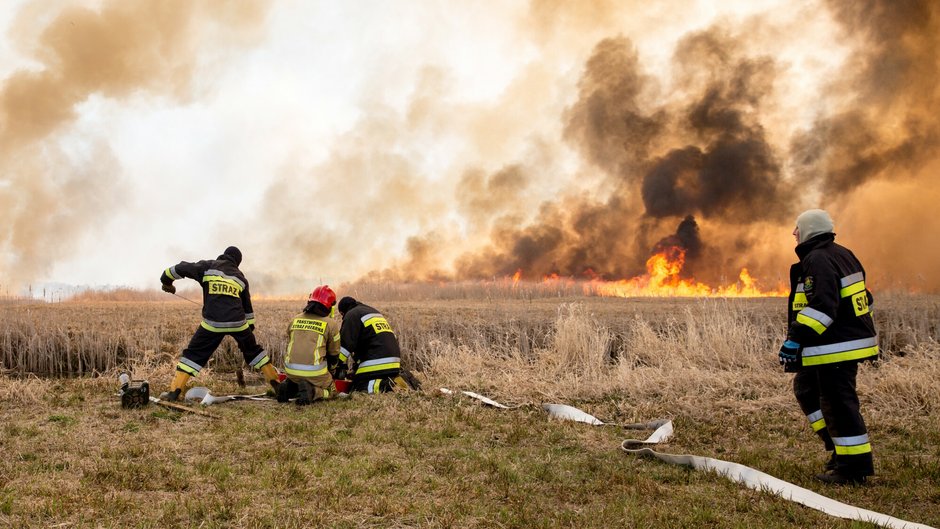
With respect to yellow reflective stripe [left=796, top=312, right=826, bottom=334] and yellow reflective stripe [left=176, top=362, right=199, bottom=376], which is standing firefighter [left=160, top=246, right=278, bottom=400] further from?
yellow reflective stripe [left=796, top=312, right=826, bottom=334]

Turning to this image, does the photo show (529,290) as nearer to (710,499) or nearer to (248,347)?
(248,347)

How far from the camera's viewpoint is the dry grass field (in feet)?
17.1

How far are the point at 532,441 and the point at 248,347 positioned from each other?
5135 mm

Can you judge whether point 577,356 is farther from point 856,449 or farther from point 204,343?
point 856,449

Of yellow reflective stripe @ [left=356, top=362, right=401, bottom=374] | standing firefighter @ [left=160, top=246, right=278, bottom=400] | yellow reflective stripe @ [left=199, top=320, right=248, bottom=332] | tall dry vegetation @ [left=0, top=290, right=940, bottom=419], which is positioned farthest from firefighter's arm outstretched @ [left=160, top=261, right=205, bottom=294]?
yellow reflective stripe @ [left=356, top=362, right=401, bottom=374]

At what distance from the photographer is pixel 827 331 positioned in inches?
239

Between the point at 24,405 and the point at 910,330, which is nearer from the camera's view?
the point at 24,405

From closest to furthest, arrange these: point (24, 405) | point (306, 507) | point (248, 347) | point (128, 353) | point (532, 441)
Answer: point (306, 507) → point (532, 441) → point (24, 405) → point (248, 347) → point (128, 353)

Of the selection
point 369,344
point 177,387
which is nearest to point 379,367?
point 369,344

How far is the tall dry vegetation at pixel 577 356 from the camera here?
32.5 ft

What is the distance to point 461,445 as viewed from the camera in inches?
291

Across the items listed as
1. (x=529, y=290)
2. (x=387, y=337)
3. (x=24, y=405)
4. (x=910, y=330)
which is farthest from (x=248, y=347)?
(x=529, y=290)

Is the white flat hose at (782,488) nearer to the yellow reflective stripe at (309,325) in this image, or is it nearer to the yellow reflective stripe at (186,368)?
the yellow reflective stripe at (309,325)

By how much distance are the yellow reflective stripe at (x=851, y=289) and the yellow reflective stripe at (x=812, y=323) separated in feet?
1.33
